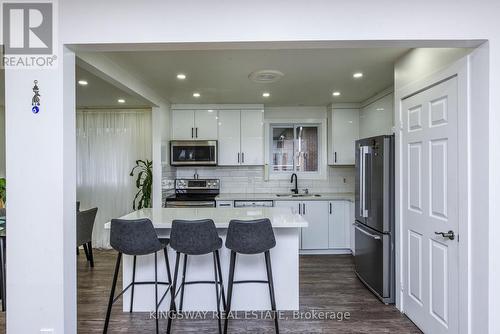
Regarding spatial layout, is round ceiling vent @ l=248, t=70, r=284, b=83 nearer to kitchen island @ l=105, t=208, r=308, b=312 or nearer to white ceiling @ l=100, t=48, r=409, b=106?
white ceiling @ l=100, t=48, r=409, b=106

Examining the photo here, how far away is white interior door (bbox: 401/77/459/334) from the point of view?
206 centimetres

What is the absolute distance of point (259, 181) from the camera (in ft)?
17.1

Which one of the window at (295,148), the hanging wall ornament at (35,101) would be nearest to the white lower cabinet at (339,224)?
the window at (295,148)

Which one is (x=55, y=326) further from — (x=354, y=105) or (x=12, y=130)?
(x=354, y=105)

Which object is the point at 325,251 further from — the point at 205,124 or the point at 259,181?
the point at 205,124

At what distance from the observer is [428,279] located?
2.34 metres

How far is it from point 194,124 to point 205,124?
18 centimetres

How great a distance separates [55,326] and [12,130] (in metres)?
1.26

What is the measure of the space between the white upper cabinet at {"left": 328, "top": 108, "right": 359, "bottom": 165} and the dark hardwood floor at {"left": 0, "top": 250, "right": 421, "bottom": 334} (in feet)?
6.06

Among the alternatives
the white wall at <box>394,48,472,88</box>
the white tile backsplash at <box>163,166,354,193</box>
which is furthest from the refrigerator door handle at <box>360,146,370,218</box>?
the white tile backsplash at <box>163,166,354,193</box>

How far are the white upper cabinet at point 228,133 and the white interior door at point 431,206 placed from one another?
271 centimetres

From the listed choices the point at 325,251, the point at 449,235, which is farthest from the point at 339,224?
the point at 449,235

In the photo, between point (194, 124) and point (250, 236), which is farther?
point (194, 124)

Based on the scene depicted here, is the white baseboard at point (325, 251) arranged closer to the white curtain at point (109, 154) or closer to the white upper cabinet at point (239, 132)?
the white upper cabinet at point (239, 132)
